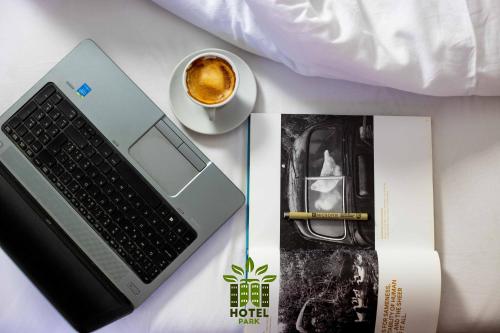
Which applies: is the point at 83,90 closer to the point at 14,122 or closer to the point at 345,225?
the point at 14,122

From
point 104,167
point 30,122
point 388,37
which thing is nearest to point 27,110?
point 30,122

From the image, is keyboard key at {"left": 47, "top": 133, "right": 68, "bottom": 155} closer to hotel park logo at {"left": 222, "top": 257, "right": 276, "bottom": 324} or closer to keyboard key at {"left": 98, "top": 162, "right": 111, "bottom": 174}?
keyboard key at {"left": 98, "top": 162, "right": 111, "bottom": 174}

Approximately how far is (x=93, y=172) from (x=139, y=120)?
0.09 m

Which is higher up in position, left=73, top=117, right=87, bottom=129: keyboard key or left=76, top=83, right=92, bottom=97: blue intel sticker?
left=76, top=83, right=92, bottom=97: blue intel sticker

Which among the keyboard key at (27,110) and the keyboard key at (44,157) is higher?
the keyboard key at (27,110)

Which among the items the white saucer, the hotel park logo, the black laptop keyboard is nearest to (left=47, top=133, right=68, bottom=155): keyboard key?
the black laptop keyboard

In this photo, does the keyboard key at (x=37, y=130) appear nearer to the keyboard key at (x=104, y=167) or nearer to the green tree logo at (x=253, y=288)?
the keyboard key at (x=104, y=167)

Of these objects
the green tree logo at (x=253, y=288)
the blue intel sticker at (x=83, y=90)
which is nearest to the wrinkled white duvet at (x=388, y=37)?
the blue intel sticker at (x=83, y=90)

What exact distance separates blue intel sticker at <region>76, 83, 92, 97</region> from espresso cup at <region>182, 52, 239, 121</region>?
134 millimetres

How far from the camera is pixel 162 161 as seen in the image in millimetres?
607

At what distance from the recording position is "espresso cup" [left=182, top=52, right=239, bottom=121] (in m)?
0.59

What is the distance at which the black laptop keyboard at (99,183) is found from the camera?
1.95 feet

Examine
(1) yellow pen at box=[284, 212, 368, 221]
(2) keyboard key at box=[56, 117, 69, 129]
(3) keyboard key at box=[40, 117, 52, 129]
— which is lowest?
(1) yellow pen at box=[284, 212, 368, 221]

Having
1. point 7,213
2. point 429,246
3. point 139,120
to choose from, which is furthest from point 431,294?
point 7,213
